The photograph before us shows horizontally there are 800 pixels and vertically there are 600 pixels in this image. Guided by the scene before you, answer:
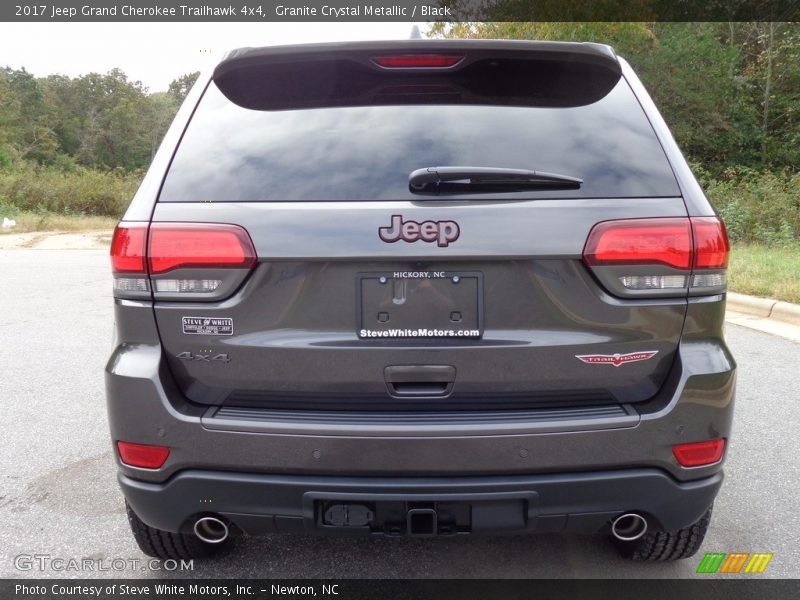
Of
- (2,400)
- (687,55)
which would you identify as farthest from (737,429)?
(687,55)

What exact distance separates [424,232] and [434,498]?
744 millimetres

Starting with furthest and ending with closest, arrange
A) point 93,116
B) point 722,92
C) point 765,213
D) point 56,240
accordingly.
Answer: point 93,116 → point 722,92 → point 56,240 → point 765,213

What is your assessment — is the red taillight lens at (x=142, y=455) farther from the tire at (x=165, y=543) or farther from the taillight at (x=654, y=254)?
the taillight at (x=654, y=254)

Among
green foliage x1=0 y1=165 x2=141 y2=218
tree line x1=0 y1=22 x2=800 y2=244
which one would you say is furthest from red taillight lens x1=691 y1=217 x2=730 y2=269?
green foliage x1=0 y1=165 x2=141 y2=218

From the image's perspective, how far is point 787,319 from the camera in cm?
745

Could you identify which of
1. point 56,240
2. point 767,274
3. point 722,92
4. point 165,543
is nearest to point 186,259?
point 165,543

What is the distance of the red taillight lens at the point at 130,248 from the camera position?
79.7 inches

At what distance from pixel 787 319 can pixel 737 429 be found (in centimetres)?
392

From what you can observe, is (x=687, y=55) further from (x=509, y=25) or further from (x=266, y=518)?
(x=266, y=518)

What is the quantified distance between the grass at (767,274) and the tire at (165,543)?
23.8 feet

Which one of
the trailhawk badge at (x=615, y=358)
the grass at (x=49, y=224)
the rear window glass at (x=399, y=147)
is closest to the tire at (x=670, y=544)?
the trailhawk badge at (x=615, y=358)

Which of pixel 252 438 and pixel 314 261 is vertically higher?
pixel 314 261

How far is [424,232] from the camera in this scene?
6.35 ft

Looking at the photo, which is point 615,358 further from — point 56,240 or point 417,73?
point 56,240
